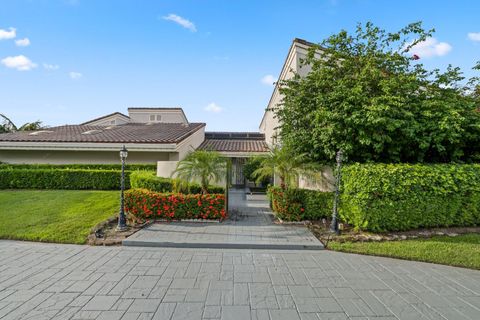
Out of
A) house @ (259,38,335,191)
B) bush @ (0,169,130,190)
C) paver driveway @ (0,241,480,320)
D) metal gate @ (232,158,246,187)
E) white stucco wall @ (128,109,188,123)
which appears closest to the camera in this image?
paver driveway @ (0,241,480,320)

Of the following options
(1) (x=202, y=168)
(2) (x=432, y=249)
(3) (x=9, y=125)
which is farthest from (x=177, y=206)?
(3) (x=9, y=125)

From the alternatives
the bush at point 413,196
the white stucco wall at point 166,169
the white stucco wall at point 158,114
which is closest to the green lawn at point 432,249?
the bush at point 413,196

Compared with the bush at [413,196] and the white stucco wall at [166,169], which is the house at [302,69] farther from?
the white stucco wall at [166,169]

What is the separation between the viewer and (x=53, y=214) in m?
7.25

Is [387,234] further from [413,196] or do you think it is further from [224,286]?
[224,286]

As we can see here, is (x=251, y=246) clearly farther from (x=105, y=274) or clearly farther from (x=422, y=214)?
(x=422, y=214)

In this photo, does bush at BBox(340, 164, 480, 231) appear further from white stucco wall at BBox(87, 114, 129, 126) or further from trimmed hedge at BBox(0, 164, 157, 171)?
white stucco wall at BBox(87, 114, 129, 126)

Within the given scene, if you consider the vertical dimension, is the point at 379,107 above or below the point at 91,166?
above

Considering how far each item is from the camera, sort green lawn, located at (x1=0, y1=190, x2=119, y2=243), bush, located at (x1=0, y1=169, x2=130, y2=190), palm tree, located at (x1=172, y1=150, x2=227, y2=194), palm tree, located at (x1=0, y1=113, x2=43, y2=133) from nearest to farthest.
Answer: green lawn, located at (x1=0, y1=190, x2=119, y2=243), palm tree, located at (x1=172, y1=150, x2=227, y2=194), bush, located at (x1=0, y1=169, x2=130, y2=190), palm tree, located at (x1=0, y1=113, x2=43, y2=133)

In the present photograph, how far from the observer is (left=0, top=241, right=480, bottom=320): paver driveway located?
9.79ft

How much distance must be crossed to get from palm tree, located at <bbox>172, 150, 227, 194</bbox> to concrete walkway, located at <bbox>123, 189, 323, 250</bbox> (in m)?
1.53

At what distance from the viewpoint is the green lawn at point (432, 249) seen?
15.3 feet

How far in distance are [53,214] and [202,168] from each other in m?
5.13

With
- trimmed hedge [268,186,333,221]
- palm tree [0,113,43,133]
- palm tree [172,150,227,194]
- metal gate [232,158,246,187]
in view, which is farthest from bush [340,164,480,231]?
palm tree [0,113,43,133]
